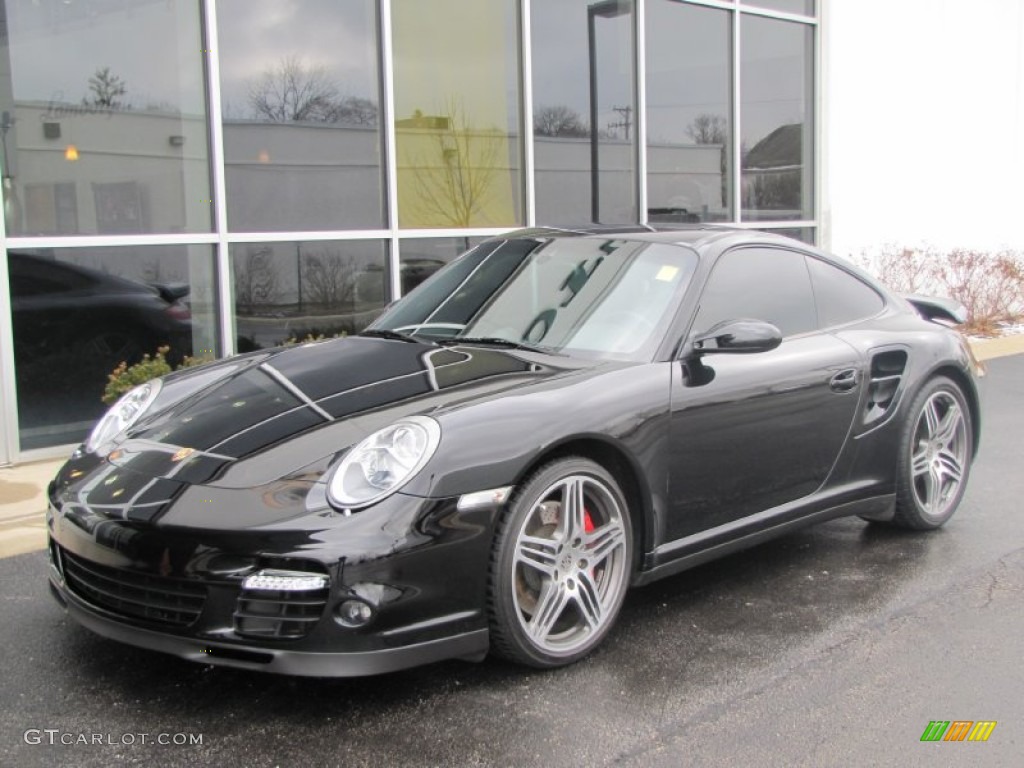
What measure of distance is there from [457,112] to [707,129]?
3.63 m

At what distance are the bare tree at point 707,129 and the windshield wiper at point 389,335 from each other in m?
8.06

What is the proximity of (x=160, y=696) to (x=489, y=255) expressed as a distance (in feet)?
7.79

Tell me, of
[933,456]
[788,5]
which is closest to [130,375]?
[933,456]

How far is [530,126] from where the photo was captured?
400 inches

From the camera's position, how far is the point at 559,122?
34.3ft

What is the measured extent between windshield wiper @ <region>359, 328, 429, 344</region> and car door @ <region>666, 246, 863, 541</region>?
107 cm

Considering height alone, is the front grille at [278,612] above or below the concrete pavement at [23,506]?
above

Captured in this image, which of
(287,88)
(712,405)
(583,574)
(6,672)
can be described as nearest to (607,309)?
(712,405)

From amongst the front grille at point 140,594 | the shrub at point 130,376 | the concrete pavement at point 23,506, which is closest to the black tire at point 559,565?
the front grille at point 140,594

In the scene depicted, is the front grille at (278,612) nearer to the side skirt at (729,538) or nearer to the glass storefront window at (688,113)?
the side skirt at (729,538)

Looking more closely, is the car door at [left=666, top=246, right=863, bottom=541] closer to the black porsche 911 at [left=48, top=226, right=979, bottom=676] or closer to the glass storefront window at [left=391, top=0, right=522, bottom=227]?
the black porsche 911 at [left=48, top=226, right=979, bottom=676]

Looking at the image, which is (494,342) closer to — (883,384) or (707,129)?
(883,384)

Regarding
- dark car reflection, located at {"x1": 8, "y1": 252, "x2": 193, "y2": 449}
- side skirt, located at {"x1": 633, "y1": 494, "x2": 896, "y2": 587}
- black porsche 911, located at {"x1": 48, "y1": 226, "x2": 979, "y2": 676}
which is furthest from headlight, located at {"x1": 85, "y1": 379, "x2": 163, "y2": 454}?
dark car reflection, located at {"x1": 8, "y1": 252, "x2": 193, "y2": 449}

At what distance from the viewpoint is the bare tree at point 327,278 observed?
8531mm
